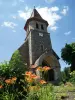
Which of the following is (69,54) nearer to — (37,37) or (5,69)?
(37,37)

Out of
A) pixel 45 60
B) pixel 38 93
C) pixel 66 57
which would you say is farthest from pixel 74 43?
pixel 38 93

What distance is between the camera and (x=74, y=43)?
37438 mm

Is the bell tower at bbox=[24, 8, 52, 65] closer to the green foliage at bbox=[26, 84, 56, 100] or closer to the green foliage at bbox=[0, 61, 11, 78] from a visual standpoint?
the green foliage at bbox=[0, 61, 11, 78]

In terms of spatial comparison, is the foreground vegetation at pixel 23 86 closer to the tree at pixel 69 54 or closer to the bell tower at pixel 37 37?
the bell tower at pixel 37 37

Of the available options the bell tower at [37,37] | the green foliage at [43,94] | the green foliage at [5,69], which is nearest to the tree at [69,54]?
the bell tower at [37,37]

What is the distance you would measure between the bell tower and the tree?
13.7 feet

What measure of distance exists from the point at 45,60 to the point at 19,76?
22.1 metres

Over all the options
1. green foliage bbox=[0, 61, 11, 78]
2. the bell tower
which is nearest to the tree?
the bell tower

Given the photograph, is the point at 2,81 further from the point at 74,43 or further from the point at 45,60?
the point at 74,43

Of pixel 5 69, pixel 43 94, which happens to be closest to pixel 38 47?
pixel 5 69

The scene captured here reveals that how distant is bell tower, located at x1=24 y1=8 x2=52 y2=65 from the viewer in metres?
32.2

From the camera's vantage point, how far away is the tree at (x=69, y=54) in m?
35.4

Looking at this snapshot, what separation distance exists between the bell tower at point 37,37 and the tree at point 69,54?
4171 millimetres

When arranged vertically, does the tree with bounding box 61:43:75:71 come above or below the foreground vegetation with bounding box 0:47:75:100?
above
